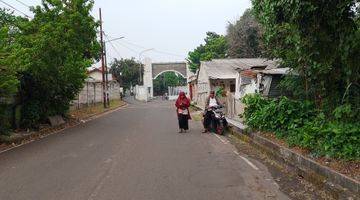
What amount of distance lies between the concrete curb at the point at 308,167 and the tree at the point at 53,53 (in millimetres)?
10708

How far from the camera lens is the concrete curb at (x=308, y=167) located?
810cm

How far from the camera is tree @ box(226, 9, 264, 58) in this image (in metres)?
51.4

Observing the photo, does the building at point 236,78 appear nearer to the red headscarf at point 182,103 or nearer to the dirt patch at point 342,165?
the red headscarf at point 182,103

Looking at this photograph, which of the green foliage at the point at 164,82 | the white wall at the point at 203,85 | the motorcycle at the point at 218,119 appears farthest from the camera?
the green foliage at the point at 164,82

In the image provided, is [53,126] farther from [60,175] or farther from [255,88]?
[60,175]

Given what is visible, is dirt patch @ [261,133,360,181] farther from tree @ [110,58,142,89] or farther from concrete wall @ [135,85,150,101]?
tree @ [110,58,142,89]

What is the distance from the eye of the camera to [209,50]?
7538 cm

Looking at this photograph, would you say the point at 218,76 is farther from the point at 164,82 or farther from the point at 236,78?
the point at 164,82

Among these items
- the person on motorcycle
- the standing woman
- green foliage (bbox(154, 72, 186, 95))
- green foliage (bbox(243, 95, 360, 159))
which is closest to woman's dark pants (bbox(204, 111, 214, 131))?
the person on motorcycle

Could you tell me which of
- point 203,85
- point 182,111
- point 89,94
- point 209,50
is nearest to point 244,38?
point 203,85

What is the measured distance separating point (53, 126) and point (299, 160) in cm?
1544

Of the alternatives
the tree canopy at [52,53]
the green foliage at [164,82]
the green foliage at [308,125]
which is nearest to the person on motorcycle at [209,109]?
the green foliage at [308,125]

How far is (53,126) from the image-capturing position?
23.6 m

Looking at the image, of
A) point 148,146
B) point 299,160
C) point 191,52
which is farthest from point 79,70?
point 191,52
